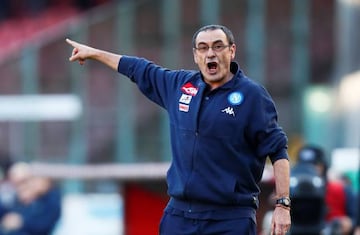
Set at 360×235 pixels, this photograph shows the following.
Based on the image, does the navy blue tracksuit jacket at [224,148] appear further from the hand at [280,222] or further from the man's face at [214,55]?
the hand at [280,222]

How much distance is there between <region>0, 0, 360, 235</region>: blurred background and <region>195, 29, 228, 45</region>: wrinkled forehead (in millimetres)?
10550

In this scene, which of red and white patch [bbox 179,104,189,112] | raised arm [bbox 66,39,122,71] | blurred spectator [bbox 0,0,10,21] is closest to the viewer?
red and white patch [bbox 179,104,189,112]

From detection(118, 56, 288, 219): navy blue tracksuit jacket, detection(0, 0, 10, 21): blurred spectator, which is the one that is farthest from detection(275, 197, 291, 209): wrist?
detection(0, 0, 10, 21): blurred spectator

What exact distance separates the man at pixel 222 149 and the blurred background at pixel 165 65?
34.5 ft

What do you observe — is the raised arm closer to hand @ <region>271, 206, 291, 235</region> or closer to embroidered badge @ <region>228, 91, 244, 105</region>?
embroidered badge @ <region>228, 91, 244, 105</region>

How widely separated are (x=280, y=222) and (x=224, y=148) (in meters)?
0.52

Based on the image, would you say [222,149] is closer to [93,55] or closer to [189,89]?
[189,89]

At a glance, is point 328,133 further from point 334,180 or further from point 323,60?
point 334,180

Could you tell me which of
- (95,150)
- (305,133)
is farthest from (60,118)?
(305,133)

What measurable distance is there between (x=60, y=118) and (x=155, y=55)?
1.75 m

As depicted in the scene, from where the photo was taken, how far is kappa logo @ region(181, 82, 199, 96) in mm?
6996

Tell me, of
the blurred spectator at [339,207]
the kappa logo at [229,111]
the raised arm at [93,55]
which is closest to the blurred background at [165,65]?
the blurred spectator at [339,207]

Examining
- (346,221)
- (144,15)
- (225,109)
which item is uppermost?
(144,15)

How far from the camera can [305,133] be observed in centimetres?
1781
